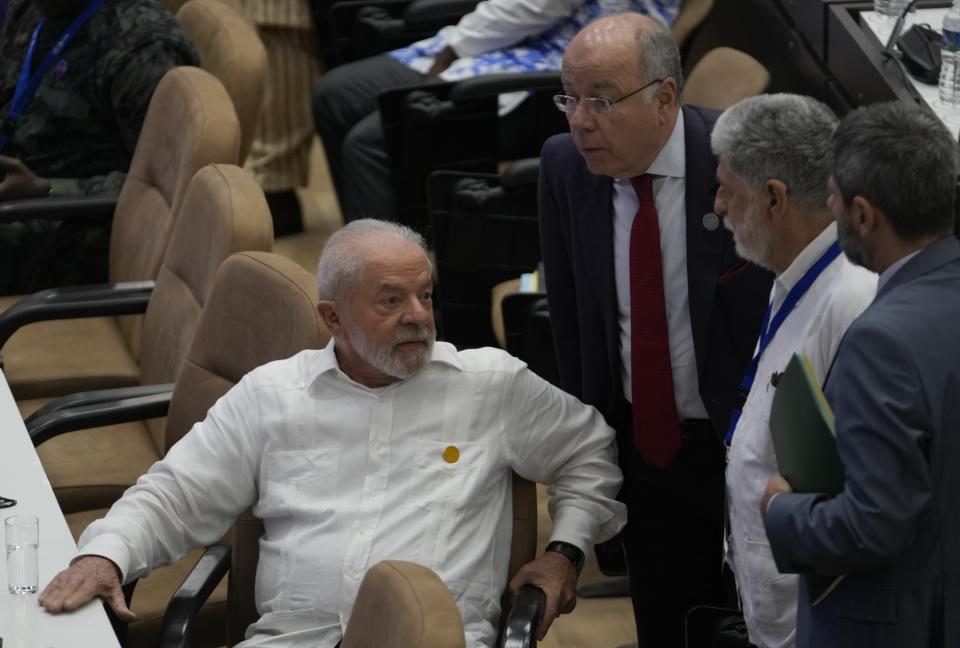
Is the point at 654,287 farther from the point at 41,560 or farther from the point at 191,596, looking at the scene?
the point at 41,560

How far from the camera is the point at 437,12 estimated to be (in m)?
5.17

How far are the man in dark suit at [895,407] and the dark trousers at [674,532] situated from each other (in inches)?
29.5

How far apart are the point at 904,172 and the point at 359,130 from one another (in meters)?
3.12

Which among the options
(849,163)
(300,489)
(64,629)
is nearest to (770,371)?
(849,163)

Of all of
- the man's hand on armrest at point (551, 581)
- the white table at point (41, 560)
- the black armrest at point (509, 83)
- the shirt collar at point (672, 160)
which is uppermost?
the shirt collar at point (672, 160)

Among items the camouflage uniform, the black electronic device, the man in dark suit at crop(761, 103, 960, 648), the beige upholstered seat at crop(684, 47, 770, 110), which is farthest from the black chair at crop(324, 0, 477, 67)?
the man in dark suit at crop(761, 103, 960, 648)

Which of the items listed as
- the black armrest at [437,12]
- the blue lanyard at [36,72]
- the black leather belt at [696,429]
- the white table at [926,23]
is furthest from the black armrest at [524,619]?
the black armrest at [437,12]

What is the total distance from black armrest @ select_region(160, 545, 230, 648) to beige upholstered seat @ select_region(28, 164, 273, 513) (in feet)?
1.75

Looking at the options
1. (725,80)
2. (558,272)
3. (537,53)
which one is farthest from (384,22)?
(558,272)

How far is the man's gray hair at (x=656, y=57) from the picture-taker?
2.75 m

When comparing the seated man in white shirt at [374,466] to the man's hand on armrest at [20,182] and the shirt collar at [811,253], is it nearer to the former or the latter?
the shirt collar at [811,253]

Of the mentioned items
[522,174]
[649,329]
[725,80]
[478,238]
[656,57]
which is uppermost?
[656,57]

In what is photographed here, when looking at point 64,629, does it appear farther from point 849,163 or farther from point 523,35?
point 523,35

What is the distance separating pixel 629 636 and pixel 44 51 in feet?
7.65
